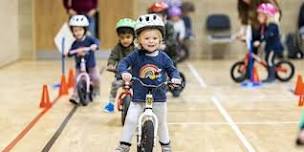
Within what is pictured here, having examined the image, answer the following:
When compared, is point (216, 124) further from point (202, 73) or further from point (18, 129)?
point (202, 73)

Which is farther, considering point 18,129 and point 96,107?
point 96,107

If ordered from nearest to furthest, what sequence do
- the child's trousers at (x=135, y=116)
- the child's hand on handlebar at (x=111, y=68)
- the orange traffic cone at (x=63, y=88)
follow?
the child's trousers at (x=135, y=116)
the child's hand on handlebar at (x=111, y=68)
the orange traffic cone at (x=63, y=88)

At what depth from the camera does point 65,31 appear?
10.5 metres

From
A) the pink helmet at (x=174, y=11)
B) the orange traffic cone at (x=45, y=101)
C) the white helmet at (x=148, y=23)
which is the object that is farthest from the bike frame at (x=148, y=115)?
the pink helmet at (x=174, y=11)

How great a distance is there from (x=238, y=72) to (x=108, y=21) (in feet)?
16.8

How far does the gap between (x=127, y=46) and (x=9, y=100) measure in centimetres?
258

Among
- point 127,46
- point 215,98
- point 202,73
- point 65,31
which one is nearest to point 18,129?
point 127,46

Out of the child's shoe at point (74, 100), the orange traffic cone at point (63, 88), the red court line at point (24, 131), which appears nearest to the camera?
the red court line at point (24, 131)

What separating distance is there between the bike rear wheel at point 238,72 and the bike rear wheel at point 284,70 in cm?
61

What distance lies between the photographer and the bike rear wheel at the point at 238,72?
10531mm

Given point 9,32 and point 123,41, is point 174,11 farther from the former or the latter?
point 123,41

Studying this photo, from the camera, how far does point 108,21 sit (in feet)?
49.2

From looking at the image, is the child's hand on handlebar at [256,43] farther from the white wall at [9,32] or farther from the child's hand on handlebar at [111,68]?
the white wall at [9,32]

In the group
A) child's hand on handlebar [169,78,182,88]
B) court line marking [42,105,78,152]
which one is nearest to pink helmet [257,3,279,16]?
court line marking [42,105,78,152]
